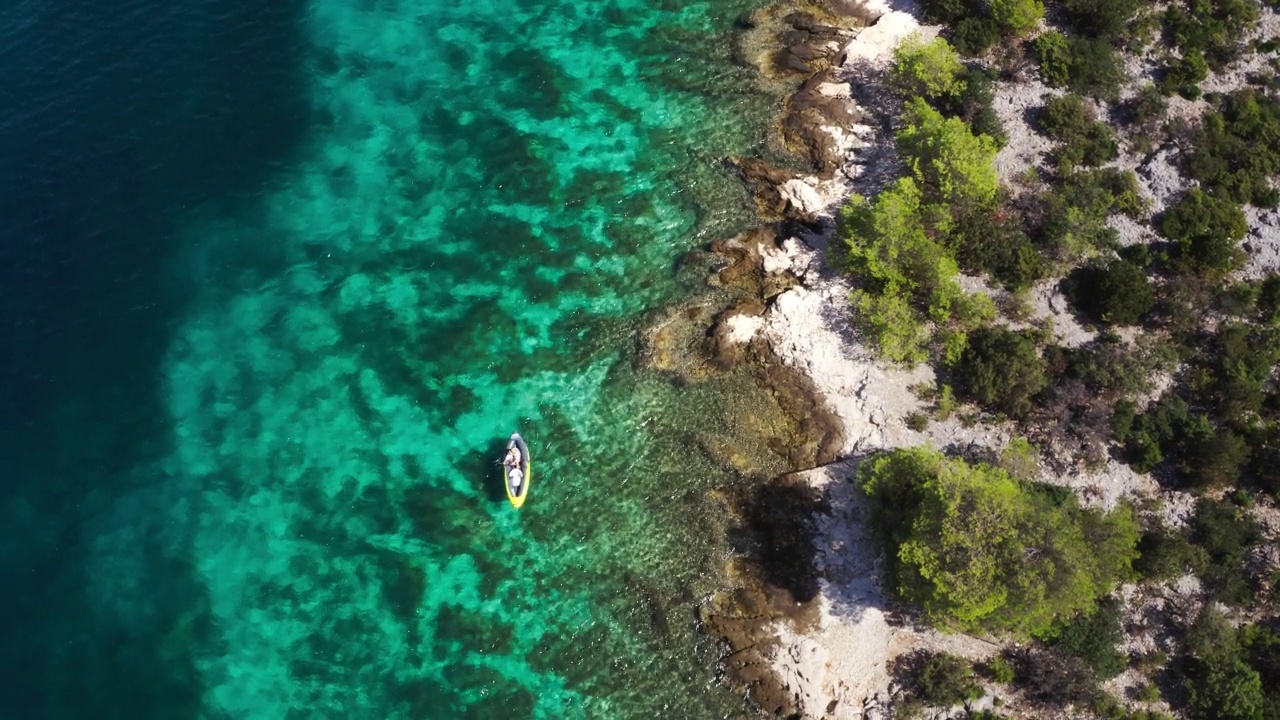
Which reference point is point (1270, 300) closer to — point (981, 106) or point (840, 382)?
point (981, 106)

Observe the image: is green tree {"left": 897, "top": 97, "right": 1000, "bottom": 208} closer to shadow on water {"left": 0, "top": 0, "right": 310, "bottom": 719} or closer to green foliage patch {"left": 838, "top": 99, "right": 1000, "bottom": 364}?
green foliage patch {"left": 838, "top": 99, "right": 1000, "bottom": 364}

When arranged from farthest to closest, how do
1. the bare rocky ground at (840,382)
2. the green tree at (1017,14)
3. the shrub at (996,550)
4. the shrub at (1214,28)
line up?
the green tree at (1017,14) → the shrub at (1214,28) → the bare rocky ground at (840,382) → the shrub at (996,550)

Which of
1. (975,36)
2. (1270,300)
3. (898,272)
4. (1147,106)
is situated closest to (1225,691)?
(1270,300)

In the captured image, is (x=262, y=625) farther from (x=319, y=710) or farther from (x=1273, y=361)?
(x=1273, y=361)

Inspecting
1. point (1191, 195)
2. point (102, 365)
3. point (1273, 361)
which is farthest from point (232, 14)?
point (1273, 361)

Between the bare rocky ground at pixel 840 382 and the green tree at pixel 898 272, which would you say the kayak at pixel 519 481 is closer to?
the bare rocky ground at pixel 840 382

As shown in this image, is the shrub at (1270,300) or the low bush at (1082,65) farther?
the low bush at (1082,65)

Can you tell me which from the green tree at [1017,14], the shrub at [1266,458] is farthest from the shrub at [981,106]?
the shrub at [1266,458]
